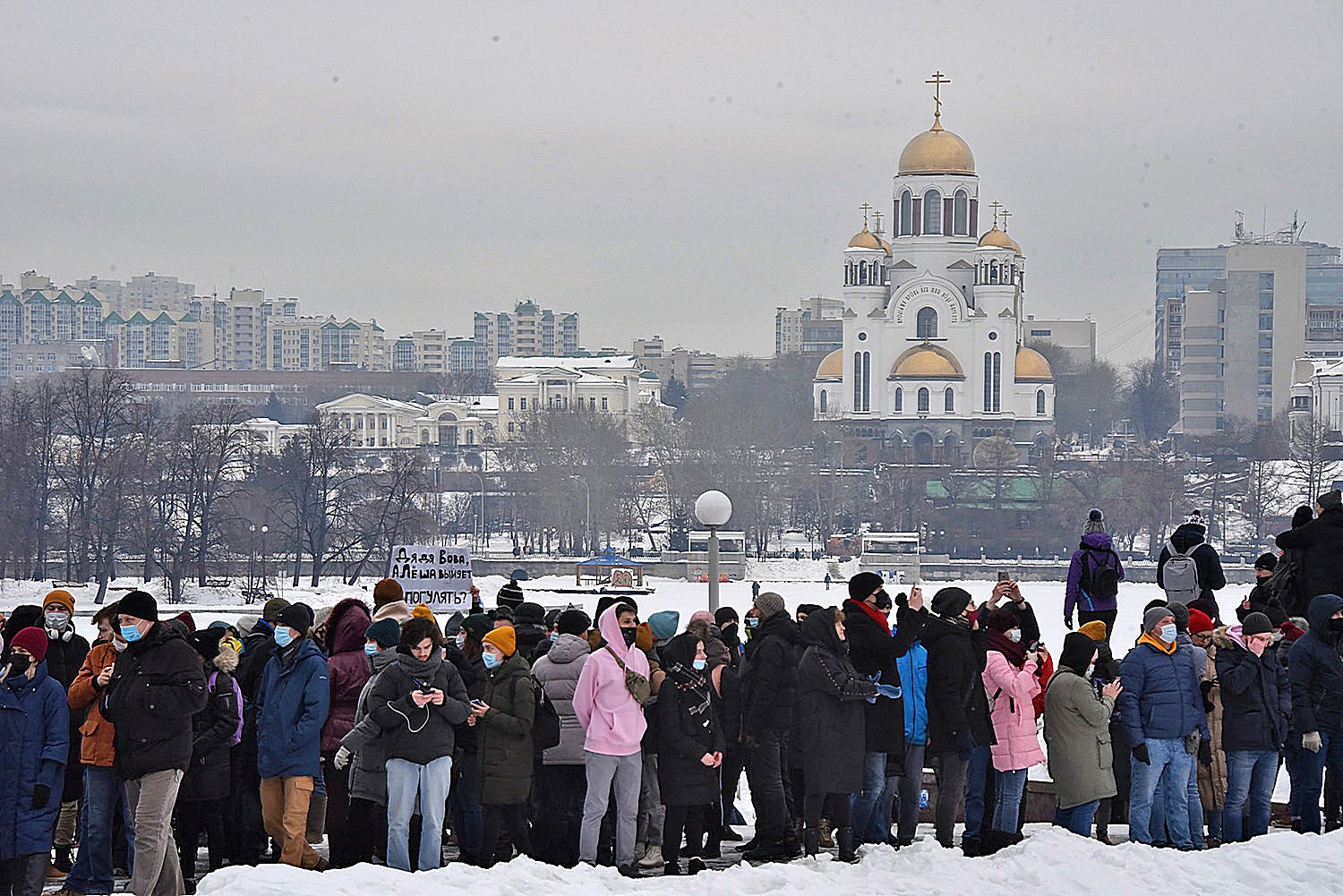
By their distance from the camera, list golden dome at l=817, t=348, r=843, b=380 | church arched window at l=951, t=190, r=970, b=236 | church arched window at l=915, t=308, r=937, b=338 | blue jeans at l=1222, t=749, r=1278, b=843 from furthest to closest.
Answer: golden dome at l=817, t=348, r=843, b=380 < church arched window at l=951, t=190, r=970, b=236 < church arched window at l=915, t=308, r=937, b=338 < blue jeans at l=1222, t=749, r=1278, b=843

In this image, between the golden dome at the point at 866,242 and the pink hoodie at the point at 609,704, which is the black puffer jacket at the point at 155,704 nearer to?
the pink hoodie at the point at 609,704

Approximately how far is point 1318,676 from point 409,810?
5.18m

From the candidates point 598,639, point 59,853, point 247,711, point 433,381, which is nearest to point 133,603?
point 247,711

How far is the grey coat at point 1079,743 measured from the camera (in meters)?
10.7

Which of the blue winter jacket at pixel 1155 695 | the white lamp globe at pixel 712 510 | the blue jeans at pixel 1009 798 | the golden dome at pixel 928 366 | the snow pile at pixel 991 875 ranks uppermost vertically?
the golden dome at pixel 928 366

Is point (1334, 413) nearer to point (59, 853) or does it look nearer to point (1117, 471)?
point (1117, 471)

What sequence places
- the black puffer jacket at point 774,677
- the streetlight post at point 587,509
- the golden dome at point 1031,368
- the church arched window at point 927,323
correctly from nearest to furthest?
the black puffer jacket at point 774,677, the streetlight post at point 587,509, the golden dome at point 1031,368, the church arched window at point 927,323

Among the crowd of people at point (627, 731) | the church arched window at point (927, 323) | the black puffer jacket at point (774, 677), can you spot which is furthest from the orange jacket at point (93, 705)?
the church arched window at point (927, 323)

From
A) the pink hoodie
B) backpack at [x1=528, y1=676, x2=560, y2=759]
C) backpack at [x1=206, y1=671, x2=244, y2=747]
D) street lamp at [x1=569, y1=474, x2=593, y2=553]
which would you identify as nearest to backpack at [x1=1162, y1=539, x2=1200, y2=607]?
the pink hoodie

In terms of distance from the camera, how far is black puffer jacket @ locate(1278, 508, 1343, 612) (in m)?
13.0

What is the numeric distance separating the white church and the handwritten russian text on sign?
77617mm

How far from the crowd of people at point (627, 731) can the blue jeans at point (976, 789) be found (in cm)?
2

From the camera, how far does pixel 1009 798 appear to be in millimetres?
10820

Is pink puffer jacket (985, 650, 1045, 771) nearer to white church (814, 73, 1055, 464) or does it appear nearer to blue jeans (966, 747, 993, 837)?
blue jeans (966, 747, 993, 837)
